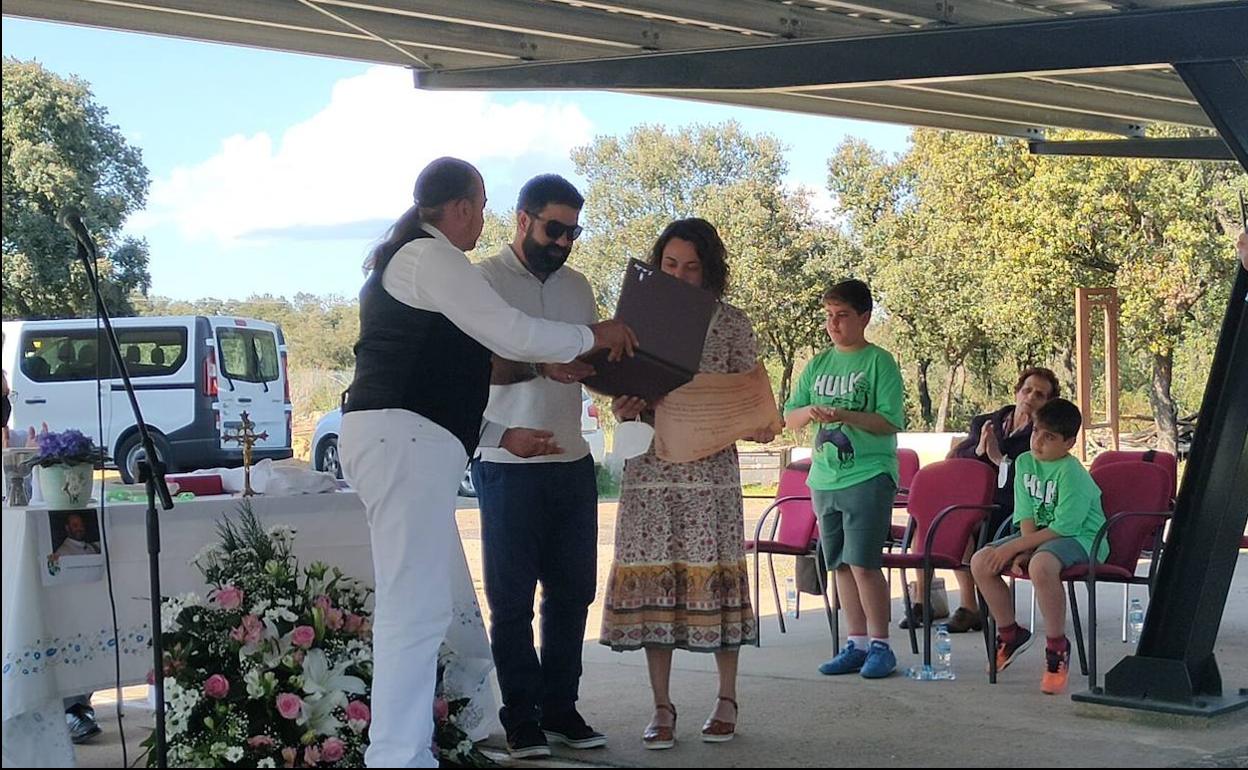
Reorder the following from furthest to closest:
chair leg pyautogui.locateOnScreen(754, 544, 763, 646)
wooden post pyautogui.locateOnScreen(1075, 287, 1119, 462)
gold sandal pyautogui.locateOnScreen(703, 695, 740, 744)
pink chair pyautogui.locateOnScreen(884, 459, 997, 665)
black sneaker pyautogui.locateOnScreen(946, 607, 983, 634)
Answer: wooden post pyautogui.locateOnScreen(1075, 287, 1119, 462), black sneaker pyautogui.locateOnScreen(946, 607, 983, 634), pink chair pyautogui.locateOnScreen(884, 459, 997, 665), chair leg pyautogui.locateOnScreen(754, 544, 763, 646), gold sandal pyautogui.locateOnScreen(703, 695, 740, 744)

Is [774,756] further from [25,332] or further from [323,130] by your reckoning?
[323,130]

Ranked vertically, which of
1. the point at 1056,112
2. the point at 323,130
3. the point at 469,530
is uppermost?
the point at 323,130

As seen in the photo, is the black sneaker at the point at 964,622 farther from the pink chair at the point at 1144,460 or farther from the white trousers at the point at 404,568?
the white trousers at the point at 404,568

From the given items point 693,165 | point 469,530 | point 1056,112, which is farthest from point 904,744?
point 693,165

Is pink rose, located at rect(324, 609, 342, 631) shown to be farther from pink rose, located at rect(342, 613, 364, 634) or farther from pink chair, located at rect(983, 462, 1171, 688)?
pink chair, located at rect(983, 462, 1171, 688)

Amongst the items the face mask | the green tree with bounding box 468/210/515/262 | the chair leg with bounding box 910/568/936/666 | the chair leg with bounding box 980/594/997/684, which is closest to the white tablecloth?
the face mask

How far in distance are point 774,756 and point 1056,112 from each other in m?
5.97

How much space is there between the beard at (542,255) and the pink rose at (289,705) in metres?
1.59

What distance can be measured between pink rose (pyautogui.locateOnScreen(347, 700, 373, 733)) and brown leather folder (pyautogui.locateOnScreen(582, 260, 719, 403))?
1.24 m

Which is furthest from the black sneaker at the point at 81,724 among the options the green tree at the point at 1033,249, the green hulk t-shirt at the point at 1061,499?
the green tree at the point at 1033,249

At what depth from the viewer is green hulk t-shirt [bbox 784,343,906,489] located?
6758 mm

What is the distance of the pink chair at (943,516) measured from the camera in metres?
7.03

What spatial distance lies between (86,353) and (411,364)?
17.5 m

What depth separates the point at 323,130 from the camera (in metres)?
62.5
